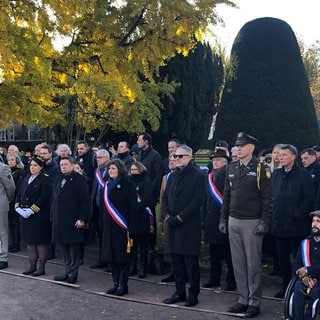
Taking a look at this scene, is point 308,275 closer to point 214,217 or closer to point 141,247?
point 214,217

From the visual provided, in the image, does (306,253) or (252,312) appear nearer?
(306,253)

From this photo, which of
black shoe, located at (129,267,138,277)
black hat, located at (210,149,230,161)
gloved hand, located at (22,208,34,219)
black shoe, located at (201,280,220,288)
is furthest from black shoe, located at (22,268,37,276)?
black hat, located at (210,149,230,161)

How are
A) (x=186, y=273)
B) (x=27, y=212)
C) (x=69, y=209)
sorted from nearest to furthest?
1. (x=186, y=273)
2. (x=69, y=209)
3. (x=27, y=212)

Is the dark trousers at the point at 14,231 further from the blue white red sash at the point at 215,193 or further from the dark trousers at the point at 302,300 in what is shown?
the dark trousers at the point at 302,300

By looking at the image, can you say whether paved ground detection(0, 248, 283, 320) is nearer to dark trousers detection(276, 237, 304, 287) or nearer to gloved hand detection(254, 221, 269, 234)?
dark trousers detection(276, 237, 304, 287)

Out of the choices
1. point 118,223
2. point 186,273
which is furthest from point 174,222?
point 118,223

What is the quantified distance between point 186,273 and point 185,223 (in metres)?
0.78

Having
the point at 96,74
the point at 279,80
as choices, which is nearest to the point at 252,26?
the point at 279,80

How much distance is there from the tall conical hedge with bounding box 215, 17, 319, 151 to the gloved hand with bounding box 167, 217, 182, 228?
3992mm

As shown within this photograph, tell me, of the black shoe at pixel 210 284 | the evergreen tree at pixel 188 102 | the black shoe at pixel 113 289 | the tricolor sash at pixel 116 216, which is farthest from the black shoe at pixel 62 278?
the evergreen tree at pixel 188 102

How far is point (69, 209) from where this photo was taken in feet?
25.8

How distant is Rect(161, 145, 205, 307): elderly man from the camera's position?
672 cm

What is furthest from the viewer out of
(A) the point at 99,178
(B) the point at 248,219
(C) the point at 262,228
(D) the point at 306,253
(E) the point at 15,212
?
(E) the point at 15,212

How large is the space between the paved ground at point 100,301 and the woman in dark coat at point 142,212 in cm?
39
